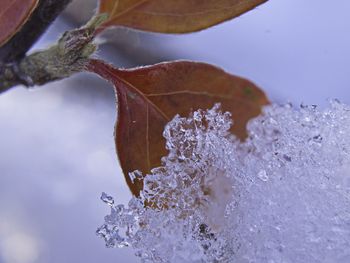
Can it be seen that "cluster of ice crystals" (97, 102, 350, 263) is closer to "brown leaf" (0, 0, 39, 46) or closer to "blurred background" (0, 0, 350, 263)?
"brown leaf" (0, 0, 39, 46)

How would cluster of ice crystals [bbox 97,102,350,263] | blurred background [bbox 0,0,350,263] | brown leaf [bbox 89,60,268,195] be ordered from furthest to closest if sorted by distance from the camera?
1. blurred background [bbox 0,0,350,263]
2. brown leaf [bbox 89,60,268,195]
3. cluster of ice crystals [bbox 97,102,350,263]

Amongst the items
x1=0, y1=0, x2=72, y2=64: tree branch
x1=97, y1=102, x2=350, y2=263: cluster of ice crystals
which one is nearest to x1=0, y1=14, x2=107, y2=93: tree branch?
x1=0, y1=0, x2=72, y2=64: tree branch

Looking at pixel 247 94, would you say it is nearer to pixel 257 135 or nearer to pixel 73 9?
pixel 257 135

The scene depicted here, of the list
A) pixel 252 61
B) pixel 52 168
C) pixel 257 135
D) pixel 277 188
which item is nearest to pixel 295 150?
pixel 277 188

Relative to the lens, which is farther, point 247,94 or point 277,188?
point 247,94

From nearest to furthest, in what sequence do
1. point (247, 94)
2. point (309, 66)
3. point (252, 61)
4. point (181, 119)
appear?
point (181, 119), point (247, 94), point (309, 66), point (252, 61)

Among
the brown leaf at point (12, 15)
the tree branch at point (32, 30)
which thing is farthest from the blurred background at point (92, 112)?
the brown leaf at point (12, 15)

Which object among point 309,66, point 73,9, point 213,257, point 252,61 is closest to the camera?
point 213,257
